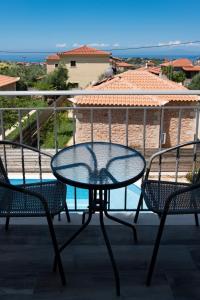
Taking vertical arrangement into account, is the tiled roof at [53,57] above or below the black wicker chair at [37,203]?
above

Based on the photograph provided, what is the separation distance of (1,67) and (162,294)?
39.2 meters

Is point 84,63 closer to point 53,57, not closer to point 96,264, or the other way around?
point 53,57

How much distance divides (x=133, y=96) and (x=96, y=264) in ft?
32.0

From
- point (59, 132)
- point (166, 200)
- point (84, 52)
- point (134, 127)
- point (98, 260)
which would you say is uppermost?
point (84, 52)

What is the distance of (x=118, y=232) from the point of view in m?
2.34

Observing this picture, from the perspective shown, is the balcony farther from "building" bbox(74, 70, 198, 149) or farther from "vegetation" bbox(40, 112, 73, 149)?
"vegetation" bbox(40, 112, 73, 149)

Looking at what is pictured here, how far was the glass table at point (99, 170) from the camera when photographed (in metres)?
1.79

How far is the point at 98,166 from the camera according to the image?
2.01m

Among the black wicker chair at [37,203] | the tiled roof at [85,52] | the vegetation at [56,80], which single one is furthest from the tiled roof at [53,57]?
the black wicker chair at [37,203]

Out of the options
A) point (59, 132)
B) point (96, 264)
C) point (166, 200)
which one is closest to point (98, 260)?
point (96, 264)

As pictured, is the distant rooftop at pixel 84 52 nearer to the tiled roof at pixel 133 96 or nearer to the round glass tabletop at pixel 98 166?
the tiled roof at pixel 133 96

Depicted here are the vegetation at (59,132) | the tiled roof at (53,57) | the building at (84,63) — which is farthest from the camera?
the tiled roof at (53,57)

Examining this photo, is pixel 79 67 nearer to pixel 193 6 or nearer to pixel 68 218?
pixel 193 6

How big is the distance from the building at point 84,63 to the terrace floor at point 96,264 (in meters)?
36.0
